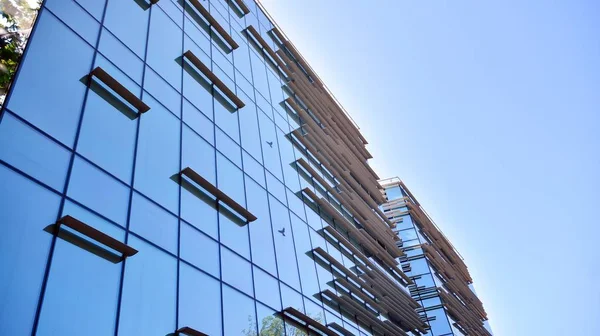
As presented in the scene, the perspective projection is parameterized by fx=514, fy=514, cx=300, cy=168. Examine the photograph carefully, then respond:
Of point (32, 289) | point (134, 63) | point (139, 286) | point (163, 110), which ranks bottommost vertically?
point (32, 289)

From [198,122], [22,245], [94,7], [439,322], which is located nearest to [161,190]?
[198,122]

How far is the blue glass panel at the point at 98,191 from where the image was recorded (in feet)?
35.0

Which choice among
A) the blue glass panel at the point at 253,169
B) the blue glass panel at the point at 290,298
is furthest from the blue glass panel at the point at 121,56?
the blue glass panel at the point at 290,298

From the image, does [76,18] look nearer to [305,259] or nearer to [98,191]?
[98,191]

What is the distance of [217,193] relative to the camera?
50.8 ft

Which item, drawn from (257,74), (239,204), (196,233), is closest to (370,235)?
(257,74)

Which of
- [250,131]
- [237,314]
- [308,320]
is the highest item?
[250,131]

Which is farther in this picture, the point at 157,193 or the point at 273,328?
the point at 273,328

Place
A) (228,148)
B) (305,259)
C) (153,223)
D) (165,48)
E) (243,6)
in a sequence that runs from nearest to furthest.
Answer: (153,223), (165,48), (228,148), (305,259), (243,6)

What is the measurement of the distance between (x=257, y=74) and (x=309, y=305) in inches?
451

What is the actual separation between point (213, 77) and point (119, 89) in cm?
612

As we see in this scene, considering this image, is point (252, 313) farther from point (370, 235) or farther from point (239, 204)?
point (370, 235)

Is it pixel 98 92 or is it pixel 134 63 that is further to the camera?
pixel 134 63

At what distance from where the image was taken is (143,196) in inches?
491
